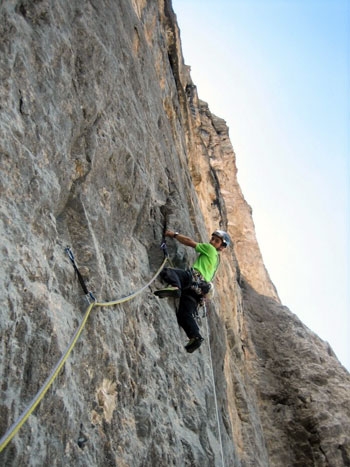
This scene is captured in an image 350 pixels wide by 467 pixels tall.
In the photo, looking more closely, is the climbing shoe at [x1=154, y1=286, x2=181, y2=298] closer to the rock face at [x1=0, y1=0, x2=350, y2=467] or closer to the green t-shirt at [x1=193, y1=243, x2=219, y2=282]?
the rock face at [x1=0, y1=0, x2=350, y2=467]

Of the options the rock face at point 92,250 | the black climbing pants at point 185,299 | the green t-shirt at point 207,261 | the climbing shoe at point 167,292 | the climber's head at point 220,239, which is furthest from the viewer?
the climber's head at point 220,239

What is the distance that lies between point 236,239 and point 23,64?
16669 mm

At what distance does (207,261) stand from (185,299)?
2.13 feet

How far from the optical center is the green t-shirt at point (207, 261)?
6.04m

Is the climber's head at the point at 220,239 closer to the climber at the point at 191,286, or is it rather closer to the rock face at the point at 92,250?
the climber at the point at 191,286

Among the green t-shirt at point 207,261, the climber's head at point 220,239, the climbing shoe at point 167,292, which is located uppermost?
the climber's head at point 220,239

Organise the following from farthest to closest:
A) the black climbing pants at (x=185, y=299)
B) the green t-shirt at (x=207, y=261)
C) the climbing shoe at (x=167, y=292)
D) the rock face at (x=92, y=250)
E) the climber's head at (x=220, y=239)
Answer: the climber's head at (x=220, y=239)
the green t-shirt at (x=207, y=261)
the black climbing pants at (x=185, y=299)
the climbing shoe at (x=167, y=292)
the rock face at (x=92, y=250)

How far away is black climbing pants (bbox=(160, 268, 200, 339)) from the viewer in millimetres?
5406

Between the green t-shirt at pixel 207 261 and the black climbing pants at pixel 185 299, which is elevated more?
the green t-shirt at pixel 207 261

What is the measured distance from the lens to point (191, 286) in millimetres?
5734

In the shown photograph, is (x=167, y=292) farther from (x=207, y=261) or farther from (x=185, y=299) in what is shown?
(x=207, y=261)

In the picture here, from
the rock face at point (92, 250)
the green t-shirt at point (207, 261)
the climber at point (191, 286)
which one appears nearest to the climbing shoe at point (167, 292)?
A: the climber at point (191, 286)

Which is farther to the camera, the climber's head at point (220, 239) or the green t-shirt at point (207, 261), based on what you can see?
the climber's head at point (220, 239)

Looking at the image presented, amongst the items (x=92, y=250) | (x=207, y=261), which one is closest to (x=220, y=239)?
(x=207, y=261)
